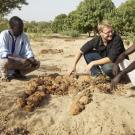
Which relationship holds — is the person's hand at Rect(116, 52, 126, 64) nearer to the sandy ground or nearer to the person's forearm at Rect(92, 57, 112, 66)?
the person's forearm at Rect(92, 57, 112, 66)

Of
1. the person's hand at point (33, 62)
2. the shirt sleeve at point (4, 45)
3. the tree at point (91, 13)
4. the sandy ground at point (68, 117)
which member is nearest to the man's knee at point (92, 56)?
the person's hand at point (33, 62)

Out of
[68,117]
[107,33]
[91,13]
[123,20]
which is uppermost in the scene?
[107,33]

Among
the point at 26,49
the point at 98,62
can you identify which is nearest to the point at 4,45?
the point at 26,49

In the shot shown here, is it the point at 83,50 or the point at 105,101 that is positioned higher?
the point at 83,50

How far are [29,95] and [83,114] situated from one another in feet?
3.49

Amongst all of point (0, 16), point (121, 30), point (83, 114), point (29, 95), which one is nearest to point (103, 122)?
point (83, 114)

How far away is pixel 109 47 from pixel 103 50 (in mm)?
235

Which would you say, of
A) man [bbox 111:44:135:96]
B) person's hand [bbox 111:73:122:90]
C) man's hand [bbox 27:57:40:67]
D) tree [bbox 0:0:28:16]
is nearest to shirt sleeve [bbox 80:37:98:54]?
man [bbox 111:44:135:96]

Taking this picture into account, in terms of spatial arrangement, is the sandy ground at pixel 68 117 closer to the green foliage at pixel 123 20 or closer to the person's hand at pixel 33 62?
the person's hand at pixel 33 62

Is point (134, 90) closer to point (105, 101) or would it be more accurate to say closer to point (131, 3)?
point (105, 101)

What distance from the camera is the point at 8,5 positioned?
2675cm

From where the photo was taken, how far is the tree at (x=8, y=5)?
26328 mm

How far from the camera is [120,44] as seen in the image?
733 centimetres

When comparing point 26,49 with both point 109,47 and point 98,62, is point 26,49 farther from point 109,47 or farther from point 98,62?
point 109,47
